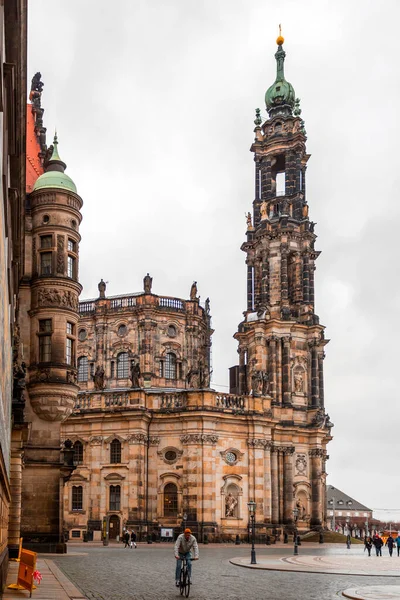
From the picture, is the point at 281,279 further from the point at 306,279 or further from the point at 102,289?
the point at 102,289

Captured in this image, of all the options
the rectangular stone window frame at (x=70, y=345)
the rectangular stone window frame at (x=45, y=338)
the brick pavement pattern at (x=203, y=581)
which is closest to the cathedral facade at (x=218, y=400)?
the rectangular stone window frame at (x=70, y=345)

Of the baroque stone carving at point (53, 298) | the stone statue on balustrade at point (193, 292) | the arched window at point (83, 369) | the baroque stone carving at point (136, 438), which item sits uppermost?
the stone statue on balustrade at point (193, 292)

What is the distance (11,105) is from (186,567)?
41.6 feet

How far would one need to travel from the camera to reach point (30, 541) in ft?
134

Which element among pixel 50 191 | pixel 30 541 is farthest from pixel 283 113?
pixel 30 541

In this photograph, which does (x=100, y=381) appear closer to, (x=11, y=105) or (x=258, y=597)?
(x=258, y=597)

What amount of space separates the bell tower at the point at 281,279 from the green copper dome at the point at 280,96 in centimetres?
10

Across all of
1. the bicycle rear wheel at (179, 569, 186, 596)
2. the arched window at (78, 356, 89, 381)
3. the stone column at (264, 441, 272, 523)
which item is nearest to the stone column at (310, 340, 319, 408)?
the stone column at (264, 441, 272, 523)

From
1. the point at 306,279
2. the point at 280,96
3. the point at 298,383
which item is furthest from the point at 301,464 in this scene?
the point at 280,96

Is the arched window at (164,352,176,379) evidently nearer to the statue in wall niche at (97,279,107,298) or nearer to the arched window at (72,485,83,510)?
the statue in wall niche at (97,279,107,298)

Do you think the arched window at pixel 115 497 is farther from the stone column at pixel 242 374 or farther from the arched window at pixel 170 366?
the stone column at pixel 242 374

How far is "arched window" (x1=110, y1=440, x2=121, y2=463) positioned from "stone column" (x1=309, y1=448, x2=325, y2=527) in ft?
60.1

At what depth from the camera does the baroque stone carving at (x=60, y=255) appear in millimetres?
42906

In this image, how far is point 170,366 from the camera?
78938 mm
